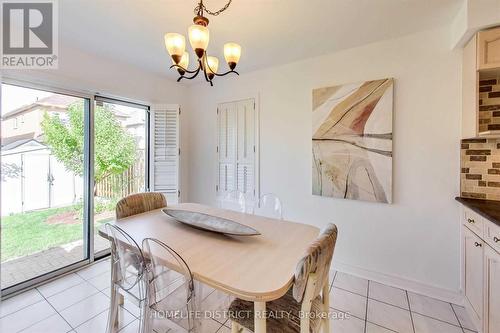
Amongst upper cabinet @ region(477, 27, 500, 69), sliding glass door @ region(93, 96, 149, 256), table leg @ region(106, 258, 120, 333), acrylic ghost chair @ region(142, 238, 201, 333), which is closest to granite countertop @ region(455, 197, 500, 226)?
upper cabinet @ region(477, 27, 500, 69)

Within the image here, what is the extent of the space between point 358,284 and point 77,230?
3301 millimetres

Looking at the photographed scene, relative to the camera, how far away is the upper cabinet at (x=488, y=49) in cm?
162

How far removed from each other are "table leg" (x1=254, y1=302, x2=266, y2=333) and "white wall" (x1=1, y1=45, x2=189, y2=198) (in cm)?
280

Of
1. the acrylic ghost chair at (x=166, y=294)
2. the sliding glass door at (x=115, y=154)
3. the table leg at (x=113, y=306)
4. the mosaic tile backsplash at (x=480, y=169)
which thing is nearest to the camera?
the acrylic ghost chair at (x=166, y=294)

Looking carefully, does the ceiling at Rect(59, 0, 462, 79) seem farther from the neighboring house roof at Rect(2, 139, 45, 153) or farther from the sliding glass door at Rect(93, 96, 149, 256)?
the neighboring house roof at Rect(2, 139, 45, 153)

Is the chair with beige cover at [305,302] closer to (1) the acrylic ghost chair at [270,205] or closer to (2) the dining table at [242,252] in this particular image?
(2) the dining table at [242,252]

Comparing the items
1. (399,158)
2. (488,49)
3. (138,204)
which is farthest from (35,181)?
(488,49)

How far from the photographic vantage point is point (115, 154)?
3035 millimetres

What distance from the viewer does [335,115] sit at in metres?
2.44

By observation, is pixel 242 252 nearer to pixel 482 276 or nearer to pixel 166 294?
pixel 166 294

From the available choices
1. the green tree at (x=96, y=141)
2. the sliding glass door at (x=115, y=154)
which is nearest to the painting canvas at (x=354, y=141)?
the sliding glass door at (x=115, y=154)

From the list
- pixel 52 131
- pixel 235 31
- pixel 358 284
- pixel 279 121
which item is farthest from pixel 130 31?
pixel 358 284

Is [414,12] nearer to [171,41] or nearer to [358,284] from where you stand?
[171,41]

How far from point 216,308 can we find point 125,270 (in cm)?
82
